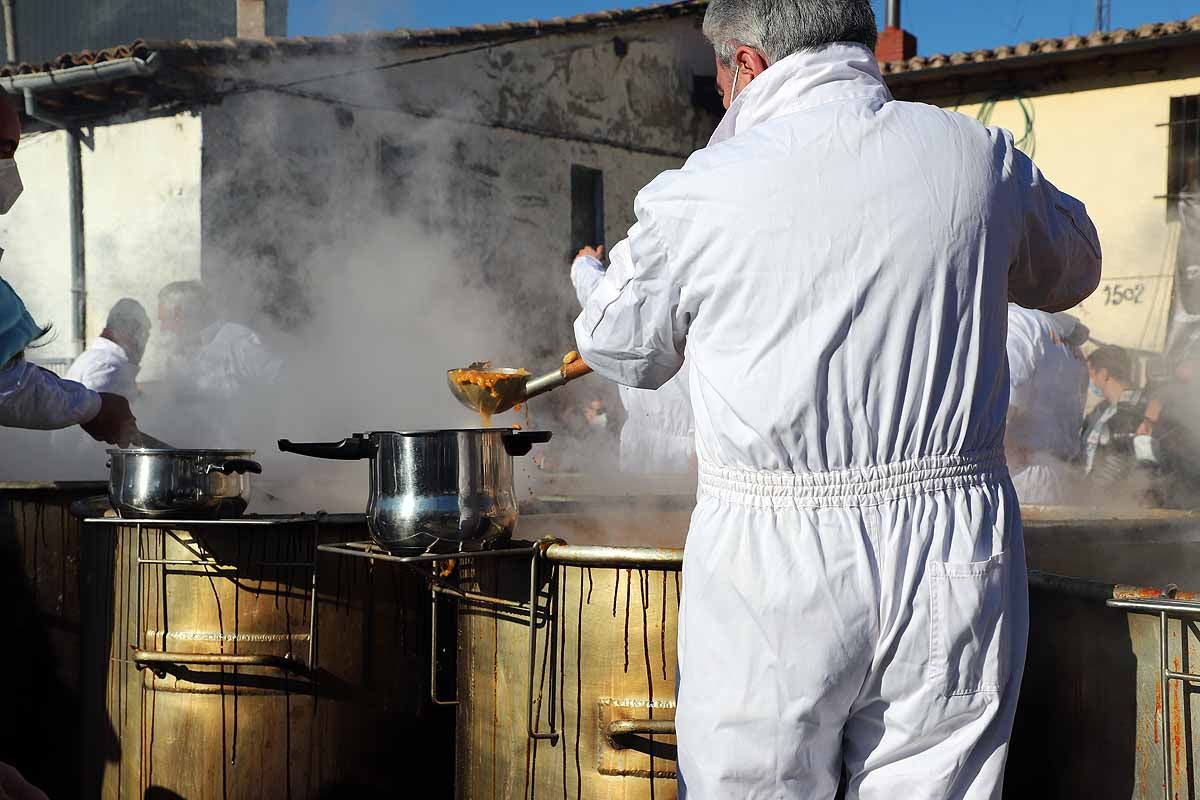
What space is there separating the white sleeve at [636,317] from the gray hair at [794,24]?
1.21ft

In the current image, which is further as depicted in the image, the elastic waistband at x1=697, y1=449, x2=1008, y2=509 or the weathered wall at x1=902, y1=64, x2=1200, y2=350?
A: the weathered wall at x1=902, y1=64, x2=1200, y2=350

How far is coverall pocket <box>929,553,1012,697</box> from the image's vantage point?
1.76 m

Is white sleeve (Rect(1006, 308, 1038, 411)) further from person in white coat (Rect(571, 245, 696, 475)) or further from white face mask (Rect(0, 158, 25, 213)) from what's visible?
white face mask (Rect(0, 158, 25, 213))

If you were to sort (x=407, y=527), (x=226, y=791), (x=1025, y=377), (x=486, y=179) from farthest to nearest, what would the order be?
(x=486, y=179)
(x=1025, y=377)
(x=226, y=791)
(x=407, y=527)

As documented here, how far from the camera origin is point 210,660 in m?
3.04

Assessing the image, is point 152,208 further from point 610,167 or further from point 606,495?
point 606,495

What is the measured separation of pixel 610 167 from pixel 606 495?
9856mm

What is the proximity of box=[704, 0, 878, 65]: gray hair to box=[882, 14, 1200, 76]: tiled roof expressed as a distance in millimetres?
11742

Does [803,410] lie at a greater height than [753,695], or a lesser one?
greater

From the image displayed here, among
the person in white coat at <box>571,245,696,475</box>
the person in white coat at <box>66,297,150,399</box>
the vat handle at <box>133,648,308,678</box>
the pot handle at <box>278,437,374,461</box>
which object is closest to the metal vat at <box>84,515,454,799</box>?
the vat handle at <box>133,648,308,678</box>

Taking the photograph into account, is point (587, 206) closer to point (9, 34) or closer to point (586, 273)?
point (586, 273)

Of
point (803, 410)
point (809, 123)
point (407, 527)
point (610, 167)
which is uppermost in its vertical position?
point (610, 167)

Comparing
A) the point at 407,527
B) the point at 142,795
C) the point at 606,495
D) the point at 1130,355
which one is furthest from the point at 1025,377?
the point at 1130,355

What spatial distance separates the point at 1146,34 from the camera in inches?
473
